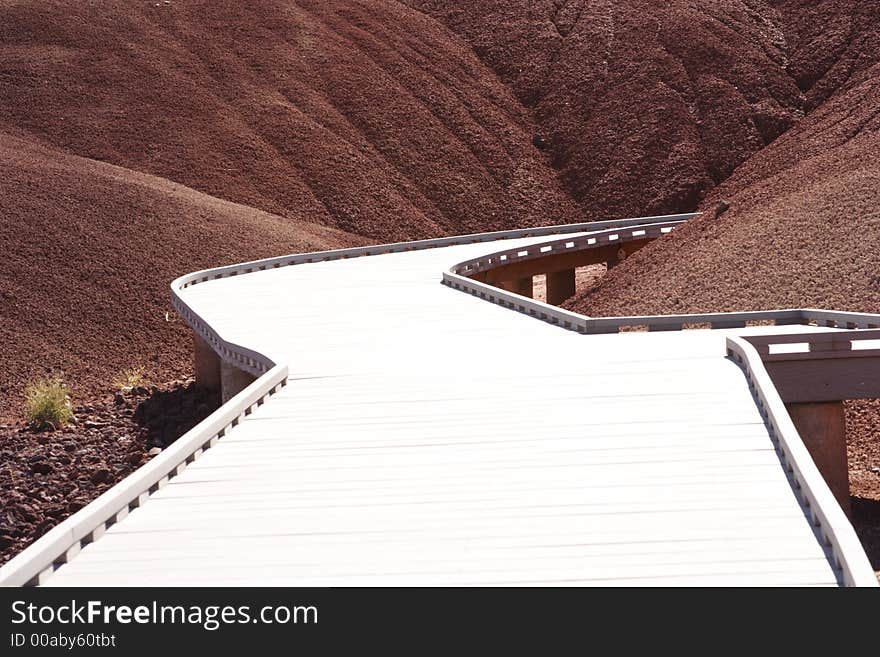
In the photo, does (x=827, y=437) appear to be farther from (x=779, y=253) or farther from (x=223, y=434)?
(x=779, y=253)

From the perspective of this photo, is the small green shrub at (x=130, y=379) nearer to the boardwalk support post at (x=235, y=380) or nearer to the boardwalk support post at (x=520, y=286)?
the boardwalk support post at (x=520, y=286)

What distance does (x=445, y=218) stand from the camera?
47.7m

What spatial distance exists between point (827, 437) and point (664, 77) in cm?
4111

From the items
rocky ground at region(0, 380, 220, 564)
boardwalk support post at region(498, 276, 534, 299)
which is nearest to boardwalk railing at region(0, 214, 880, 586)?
rocky ground at region(0, 380, 220, 564)

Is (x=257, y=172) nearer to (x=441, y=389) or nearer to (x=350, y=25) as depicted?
(x=350, y=25)

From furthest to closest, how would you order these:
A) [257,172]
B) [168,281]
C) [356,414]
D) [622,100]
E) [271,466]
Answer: [622,100] → [257,172] → [168,281] → [356,414] → [271,466]

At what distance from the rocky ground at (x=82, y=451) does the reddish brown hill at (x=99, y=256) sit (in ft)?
7.39

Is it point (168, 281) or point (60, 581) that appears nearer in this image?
point (60, 581)

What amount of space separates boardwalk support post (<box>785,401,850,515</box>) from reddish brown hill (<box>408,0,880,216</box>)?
113ft

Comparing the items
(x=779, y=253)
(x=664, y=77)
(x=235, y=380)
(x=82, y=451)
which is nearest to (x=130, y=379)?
(x=82, y=451)

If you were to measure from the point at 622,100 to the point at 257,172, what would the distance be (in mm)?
15592

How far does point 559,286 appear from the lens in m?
33.9

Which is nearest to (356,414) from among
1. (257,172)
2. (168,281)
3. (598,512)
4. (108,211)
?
(598,512)
